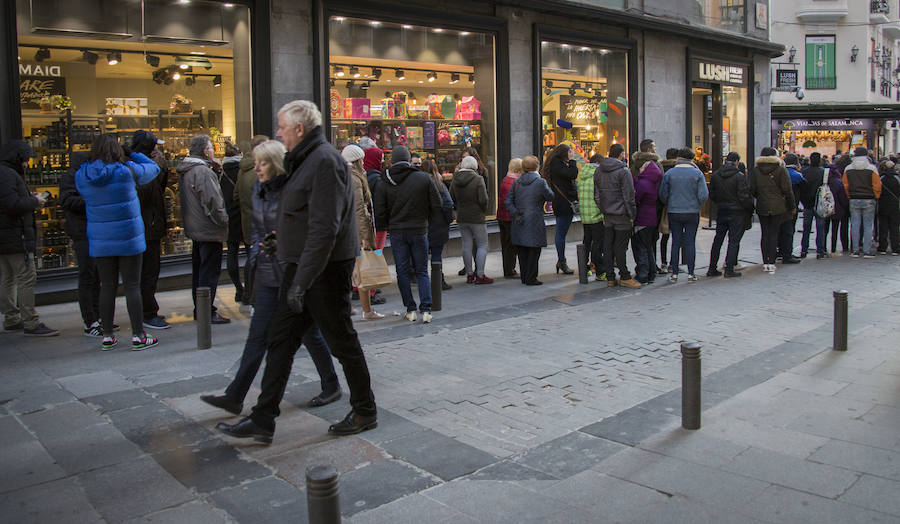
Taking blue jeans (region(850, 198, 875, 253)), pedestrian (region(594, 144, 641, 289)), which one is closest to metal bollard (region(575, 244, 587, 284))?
pedestrian (region(594, 144, 641, 289))

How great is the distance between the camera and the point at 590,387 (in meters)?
6.59

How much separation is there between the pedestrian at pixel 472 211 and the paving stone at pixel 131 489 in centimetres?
728

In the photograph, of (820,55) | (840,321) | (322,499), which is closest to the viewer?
(322,499)

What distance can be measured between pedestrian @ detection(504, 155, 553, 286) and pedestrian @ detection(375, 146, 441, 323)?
2.53 metres

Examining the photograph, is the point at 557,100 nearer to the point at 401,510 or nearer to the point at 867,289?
the point at 867,289

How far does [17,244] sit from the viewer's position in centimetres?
829

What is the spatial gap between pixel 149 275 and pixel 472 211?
4614 mm

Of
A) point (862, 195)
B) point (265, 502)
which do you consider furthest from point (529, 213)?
point (265, 502)

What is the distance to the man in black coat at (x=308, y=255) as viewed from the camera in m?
4.96

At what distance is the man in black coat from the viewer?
4957mm

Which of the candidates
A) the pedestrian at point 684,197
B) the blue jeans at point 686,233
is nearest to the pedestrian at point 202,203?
the pedestrian at point 684,197

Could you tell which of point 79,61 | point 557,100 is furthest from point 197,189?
point 557,100

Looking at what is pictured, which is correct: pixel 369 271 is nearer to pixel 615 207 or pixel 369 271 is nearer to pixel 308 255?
pixel 308 255

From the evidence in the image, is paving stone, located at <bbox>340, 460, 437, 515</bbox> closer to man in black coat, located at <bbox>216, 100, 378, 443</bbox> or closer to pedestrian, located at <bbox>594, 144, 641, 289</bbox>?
man in black coat, located at <bbox>216, 100, 378, 443</bbox>
